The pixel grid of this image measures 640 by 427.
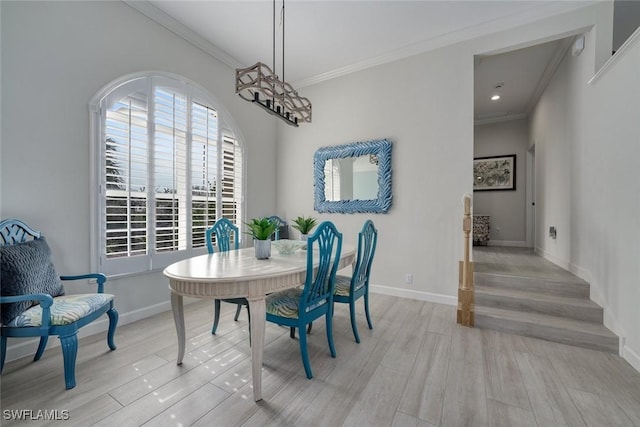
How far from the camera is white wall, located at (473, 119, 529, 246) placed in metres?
5.36

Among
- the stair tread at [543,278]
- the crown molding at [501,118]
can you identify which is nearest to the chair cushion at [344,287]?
the stair tread at [543,278]

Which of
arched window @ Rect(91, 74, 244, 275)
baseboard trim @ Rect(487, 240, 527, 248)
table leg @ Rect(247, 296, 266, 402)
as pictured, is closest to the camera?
table leg @ Rect(247, 296, 266, 402)

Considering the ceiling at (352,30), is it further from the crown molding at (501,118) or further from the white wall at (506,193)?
the white wall at (506,193)

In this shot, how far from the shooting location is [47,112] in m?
2.10

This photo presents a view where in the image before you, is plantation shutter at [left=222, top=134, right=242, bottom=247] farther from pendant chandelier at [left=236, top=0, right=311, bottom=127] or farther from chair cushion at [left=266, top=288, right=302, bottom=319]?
chair cushion at [left=266, top=288, right=302, bottom=319]

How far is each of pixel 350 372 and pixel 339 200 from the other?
245 cm

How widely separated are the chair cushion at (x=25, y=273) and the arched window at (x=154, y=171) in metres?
0.44

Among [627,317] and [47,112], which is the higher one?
[47,112]

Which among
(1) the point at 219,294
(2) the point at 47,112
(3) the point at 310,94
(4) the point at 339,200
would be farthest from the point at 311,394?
(3) the point at 310,94

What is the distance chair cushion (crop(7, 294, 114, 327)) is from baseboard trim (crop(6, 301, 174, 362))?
1.59 feet

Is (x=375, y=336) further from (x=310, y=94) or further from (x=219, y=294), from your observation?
(x=310, y=94)

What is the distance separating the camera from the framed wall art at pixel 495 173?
17.7ft

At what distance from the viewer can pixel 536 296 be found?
8.85 ft

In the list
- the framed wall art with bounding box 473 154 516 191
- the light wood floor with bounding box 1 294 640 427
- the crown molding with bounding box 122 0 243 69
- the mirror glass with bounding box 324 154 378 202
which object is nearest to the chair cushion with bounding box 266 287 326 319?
the light wood floor with bounding box 1 294 640 427
